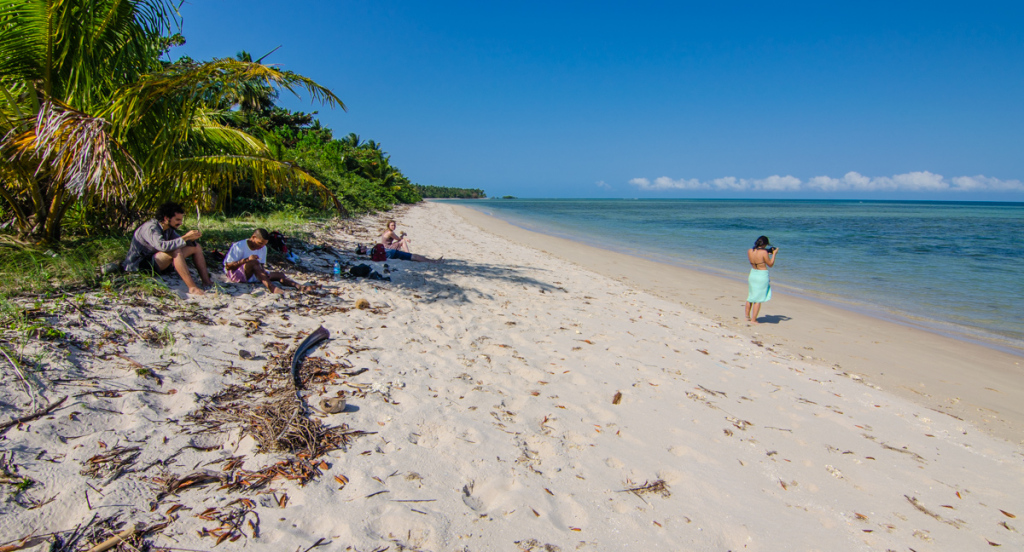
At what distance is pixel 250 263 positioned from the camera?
531 centimetres

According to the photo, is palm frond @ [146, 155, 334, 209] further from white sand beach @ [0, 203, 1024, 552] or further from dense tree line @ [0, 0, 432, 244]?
white sand beach @ [0, 203, 1024, 552]

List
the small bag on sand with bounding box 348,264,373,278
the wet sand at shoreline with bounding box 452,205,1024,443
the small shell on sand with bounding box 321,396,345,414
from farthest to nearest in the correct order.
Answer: the small bag on sand with bounding box 348,264,373,278 → the wet sand at shoreline with bounding box 452,205,1024,443 → the small shell on sand with bounding box 321,396,345,414

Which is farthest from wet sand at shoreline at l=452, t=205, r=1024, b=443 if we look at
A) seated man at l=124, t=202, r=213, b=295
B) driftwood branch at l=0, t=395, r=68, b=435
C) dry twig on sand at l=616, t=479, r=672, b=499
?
seated man at l=124, t=202, r=213, b=295

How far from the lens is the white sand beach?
222 centimetres

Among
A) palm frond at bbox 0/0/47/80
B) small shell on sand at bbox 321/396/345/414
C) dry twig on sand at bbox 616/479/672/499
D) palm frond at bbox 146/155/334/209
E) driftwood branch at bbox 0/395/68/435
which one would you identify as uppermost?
palm frond at bbox 0/0/47/80

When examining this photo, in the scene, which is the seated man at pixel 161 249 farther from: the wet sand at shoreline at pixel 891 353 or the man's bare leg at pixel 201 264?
the wet sand at shoreline at pixel 891 353

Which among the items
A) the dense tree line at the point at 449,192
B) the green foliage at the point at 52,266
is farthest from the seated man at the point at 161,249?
the dense tree line at the point at 449,192

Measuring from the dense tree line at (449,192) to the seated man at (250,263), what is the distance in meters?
106

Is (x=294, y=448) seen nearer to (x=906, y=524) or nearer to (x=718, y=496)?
(x=718, y=496)

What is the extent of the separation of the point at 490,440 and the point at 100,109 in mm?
5583

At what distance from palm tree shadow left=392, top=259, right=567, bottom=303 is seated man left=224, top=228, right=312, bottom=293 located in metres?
1.68

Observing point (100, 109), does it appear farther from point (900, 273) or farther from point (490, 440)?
point (900, 273)

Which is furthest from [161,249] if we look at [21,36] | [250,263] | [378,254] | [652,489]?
[652,489]

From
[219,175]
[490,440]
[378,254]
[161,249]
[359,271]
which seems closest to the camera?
[490,440]
